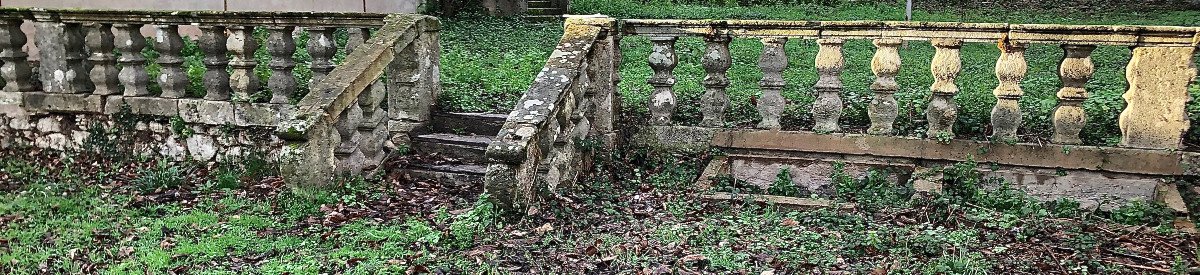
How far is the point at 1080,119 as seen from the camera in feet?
18.9

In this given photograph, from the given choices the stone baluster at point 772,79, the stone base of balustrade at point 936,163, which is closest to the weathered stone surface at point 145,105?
the stone base of balustrade at point 936,163

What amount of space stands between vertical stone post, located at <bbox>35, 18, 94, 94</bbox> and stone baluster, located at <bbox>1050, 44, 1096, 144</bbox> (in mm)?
7201

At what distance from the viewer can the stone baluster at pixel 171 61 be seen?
6.99 meters

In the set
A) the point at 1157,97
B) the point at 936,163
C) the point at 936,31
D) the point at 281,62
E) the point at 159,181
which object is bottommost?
the point at 159,181

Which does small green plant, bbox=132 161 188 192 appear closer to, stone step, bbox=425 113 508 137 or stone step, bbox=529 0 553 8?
stone step, bbox=425 113 508 137

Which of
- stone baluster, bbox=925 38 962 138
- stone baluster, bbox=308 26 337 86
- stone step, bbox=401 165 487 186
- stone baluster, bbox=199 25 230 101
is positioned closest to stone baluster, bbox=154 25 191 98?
stone baluster, bbox=199 25 230 101

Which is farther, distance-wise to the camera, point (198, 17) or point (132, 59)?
point (132, 59)

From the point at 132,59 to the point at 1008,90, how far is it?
6.39 meters

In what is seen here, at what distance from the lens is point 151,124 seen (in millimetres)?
7461

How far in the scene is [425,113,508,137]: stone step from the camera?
7.08 m

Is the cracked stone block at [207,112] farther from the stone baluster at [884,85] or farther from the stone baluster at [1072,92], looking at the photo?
the stone baluster at [1072,92]

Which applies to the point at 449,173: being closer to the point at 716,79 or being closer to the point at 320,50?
the point at 320,50

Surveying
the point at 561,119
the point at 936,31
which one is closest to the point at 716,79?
the point at 561,119

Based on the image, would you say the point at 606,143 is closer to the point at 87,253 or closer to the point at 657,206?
the point at 657,206
